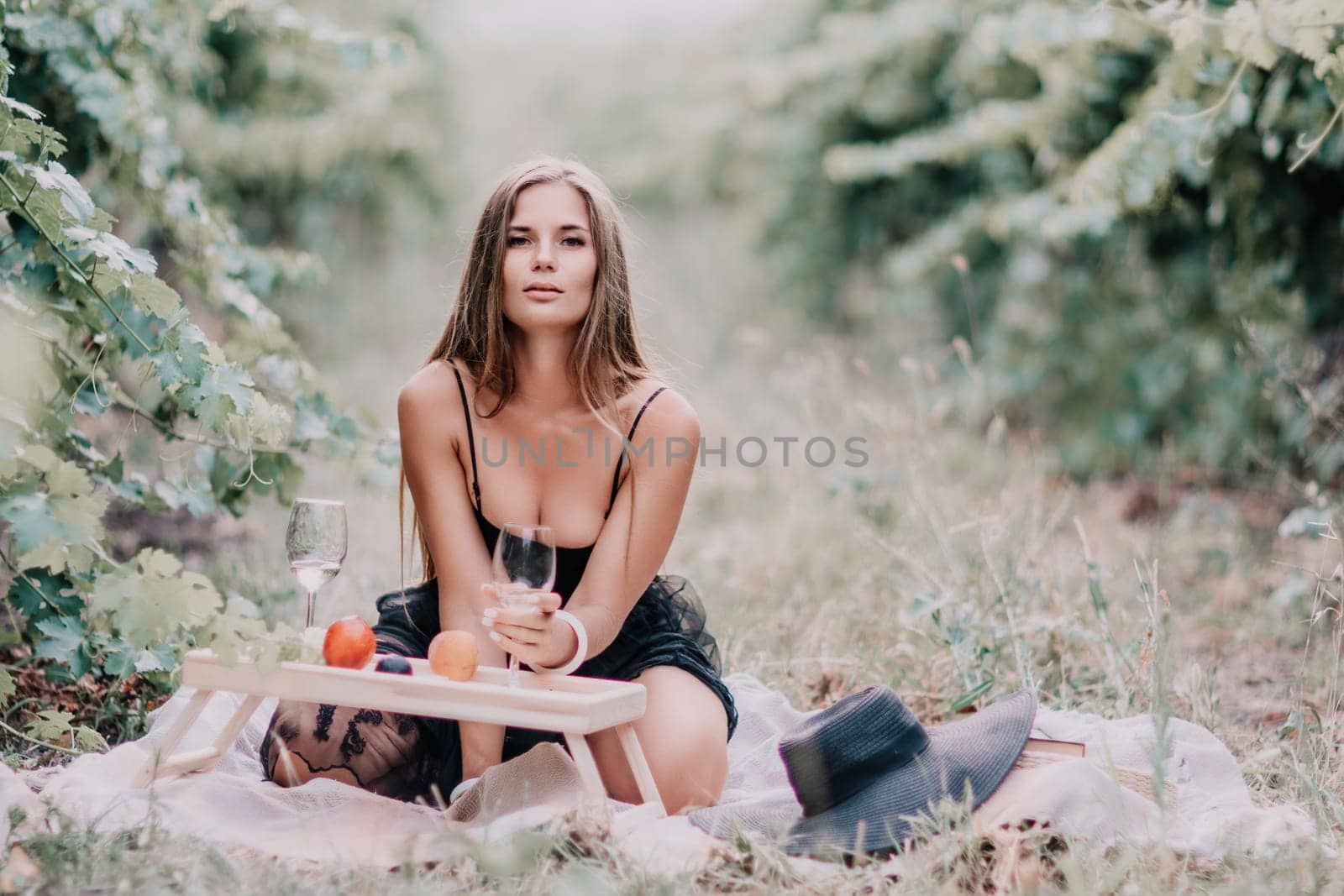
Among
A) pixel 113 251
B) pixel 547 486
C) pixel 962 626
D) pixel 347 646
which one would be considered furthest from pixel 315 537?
pixel 962 626

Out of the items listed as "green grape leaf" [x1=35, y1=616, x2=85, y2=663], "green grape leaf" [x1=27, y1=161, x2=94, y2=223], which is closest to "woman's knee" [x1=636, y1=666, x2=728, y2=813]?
"green grape leaf" [x1=35, y1=616, x2=85, y2=663]

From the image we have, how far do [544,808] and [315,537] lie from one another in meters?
0.73

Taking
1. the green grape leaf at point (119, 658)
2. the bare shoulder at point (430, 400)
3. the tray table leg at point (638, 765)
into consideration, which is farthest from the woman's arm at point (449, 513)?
the green grape leaf at point (119, 658)

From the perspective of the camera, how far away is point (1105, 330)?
6926 millimetres

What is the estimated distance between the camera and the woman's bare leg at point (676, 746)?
8.68ft

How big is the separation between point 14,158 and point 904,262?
18.8 feet

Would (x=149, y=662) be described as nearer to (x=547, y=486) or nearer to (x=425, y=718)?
(x=425, y=718)

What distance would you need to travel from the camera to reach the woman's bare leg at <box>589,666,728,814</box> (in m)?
2.64

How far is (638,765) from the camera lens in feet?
8.15

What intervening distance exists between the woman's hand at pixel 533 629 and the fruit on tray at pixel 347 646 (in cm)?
25

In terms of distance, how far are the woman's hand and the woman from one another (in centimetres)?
16

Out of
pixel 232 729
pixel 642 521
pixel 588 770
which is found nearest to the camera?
pixel 588 770

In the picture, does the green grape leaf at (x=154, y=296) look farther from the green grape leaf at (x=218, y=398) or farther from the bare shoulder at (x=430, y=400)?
the bare shoulder at (x=430, y=400)

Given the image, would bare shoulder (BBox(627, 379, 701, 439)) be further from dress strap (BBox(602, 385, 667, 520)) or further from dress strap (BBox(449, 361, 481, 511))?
dress strap (BBox(449, 361, 481, 511))
